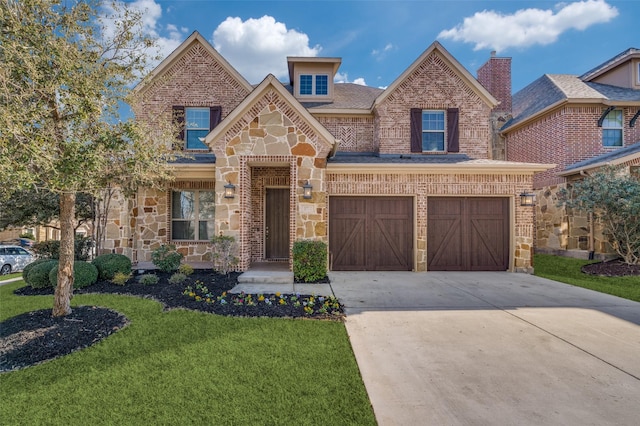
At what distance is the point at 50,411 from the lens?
2777 mm

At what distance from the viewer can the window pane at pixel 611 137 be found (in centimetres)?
1316

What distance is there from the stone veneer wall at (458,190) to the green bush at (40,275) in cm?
810

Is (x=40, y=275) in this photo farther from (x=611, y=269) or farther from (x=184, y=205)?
(x=611, y=269)

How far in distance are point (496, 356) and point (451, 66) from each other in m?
10.9

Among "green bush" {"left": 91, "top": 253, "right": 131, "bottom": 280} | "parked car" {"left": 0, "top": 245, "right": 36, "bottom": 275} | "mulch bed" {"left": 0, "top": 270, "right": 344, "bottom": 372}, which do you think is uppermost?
"green bush" {"left": 91, "top": 253, "right": 131, "bottom": 280}

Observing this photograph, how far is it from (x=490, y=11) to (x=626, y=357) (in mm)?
10740

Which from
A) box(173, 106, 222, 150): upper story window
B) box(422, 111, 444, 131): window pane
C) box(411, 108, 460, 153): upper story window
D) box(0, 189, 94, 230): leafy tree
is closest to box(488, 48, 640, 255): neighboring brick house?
box(411, 108, 460, 153): upper story window

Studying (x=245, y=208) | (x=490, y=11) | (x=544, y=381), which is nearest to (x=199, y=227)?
Result: (x=245, y=208)

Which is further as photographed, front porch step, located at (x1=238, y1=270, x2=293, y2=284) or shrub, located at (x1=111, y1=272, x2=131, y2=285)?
front porch step, located at (x1=238, y1=270, x2=293, y2=284)

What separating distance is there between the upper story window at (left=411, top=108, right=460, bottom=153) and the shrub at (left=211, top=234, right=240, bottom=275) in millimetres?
7308

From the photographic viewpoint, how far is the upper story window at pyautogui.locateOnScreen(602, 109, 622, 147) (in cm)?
1316

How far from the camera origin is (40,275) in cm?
727

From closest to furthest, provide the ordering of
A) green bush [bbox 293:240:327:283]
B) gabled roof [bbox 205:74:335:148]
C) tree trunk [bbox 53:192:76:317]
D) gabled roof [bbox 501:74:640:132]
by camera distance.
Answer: tree trunk [bbox 53:192:76:317] → green bush [bbox 293:240:327:283] → gabled roof [bbox 205:74:335:148] → gabled roof [bbox 501:74:640:132]

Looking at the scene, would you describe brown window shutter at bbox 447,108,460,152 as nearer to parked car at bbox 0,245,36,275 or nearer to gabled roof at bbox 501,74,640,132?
gabled roof at bbox 501,74,640,132
